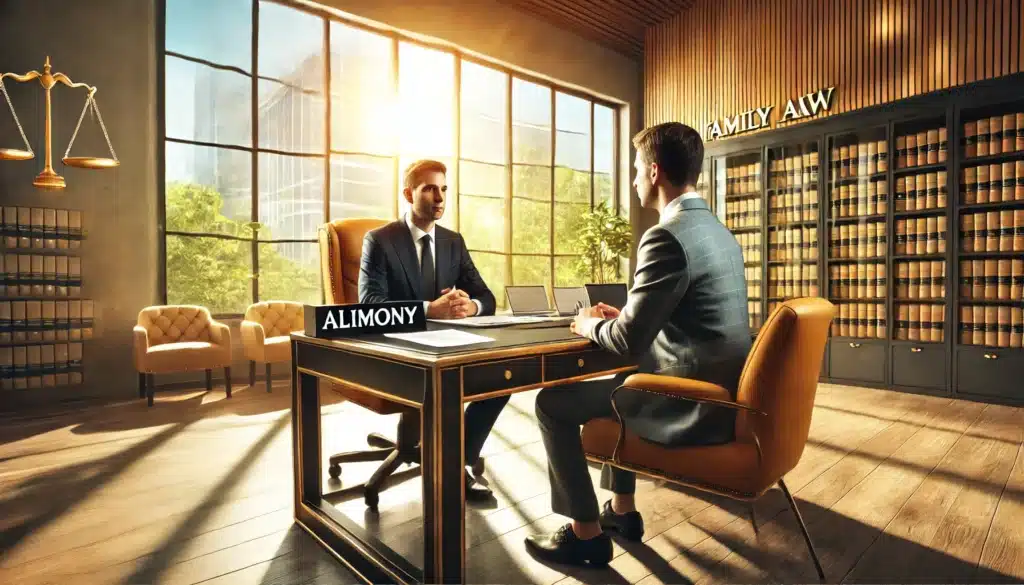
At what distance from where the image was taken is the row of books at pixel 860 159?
5.49m

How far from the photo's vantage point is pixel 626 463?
1867 millimetres

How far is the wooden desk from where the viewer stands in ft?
5.19

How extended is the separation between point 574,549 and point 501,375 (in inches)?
28.5

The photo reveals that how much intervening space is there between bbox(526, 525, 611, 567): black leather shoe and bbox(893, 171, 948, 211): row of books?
4949 mm

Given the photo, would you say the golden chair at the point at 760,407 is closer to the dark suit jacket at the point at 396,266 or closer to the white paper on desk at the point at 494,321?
the white paper on desk at the point at 494,321

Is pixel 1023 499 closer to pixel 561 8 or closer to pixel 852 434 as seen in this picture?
pixel 852 434

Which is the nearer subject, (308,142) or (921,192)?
(921,192)

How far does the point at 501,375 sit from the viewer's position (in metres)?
1.70

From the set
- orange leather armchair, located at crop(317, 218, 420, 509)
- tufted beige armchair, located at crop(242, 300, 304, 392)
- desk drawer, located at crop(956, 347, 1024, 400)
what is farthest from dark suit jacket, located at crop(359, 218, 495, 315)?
desk drawer, located at crop(956, 347, 1024, 400)

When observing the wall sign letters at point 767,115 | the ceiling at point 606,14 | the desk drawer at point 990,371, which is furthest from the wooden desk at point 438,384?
the ceiling at point 606,14

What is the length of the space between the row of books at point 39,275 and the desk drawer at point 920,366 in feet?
23.8

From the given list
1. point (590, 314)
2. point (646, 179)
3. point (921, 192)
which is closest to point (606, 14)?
point (921, 192)

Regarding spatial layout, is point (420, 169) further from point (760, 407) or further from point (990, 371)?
point (990, 371)

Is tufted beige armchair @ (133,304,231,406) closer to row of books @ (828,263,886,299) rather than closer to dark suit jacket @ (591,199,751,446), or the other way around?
dark suit jacket @ (591,199,751,446)
